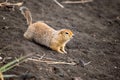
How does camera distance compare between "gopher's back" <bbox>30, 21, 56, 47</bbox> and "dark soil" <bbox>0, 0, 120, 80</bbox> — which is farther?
"gopher's back" <bbox>30, 21, 56, 47</bbox>

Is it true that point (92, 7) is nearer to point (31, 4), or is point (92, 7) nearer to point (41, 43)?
point (31, 4)

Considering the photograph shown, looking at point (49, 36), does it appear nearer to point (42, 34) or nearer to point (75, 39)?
point (42, 34)

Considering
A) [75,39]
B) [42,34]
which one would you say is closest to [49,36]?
[42,34]

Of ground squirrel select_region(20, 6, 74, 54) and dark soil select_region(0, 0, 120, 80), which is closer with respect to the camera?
dark soil select_region(0, 0, 120, 80)

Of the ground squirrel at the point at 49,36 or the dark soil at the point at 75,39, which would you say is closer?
the dark soil at the point at 75,39
